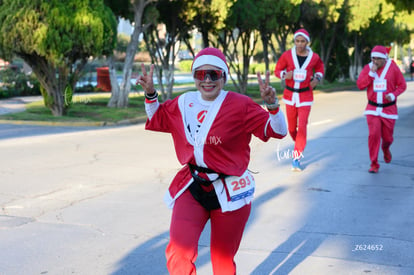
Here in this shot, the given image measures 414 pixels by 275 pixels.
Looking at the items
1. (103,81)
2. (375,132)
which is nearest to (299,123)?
(375,132)

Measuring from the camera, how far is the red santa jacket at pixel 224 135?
12.8ft

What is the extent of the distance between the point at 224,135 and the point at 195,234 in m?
0.63

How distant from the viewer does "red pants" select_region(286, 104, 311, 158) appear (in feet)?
31.6

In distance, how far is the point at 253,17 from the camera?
26.0m

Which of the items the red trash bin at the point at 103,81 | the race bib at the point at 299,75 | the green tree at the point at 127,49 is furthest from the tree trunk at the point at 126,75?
the race bib at the point at 299,75

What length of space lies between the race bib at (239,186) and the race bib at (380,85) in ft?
18.6

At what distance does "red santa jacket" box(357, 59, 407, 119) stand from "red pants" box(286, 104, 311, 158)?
3.10ft

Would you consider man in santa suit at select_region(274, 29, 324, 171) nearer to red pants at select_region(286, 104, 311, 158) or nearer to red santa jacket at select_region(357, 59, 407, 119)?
red pants at select_region(286, 104, 311, 158)

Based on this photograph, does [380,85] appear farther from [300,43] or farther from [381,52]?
[300,43]

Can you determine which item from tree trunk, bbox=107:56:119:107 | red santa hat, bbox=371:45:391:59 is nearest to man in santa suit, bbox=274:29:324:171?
red santa hat, bbox=371:45:391:59

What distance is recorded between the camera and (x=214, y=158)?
3.91 m

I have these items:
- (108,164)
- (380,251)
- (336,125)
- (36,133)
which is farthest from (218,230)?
(336,125)

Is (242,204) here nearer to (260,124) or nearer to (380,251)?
(260,124)

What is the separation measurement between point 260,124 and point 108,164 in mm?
6583
